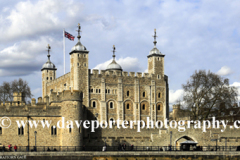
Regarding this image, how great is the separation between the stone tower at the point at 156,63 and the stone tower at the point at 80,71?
12.6m

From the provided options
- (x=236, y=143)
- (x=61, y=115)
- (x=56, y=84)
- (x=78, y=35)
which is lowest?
(x=236, y=143)

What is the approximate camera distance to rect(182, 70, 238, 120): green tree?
241ft

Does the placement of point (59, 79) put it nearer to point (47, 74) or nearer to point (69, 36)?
point (47, 74)

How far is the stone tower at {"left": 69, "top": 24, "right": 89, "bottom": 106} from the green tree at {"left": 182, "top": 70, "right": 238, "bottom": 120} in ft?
50.7

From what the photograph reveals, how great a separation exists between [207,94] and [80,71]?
2019 cm

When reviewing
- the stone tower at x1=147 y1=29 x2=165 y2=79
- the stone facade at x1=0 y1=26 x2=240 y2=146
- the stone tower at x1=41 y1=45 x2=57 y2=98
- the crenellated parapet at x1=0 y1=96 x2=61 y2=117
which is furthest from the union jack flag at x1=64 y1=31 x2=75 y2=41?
the crenellated parapet at x1=0 y1=96 x2=61 y2=117

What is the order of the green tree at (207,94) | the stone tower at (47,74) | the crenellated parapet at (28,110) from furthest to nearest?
the stone tower at (47,74) < the green tree at (207,94) < the crenellated parapet at (28,110)

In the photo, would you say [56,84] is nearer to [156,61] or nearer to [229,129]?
[156,61]

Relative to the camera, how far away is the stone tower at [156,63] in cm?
8188

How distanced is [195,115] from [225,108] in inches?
209

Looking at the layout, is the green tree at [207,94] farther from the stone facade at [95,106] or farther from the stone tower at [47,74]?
the stone tower at [47,74]

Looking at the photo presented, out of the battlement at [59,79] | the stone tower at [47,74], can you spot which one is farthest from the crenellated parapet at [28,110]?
the stone tower at [47,74]

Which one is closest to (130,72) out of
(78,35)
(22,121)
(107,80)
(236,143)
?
(107,80)

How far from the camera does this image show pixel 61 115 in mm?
55844
